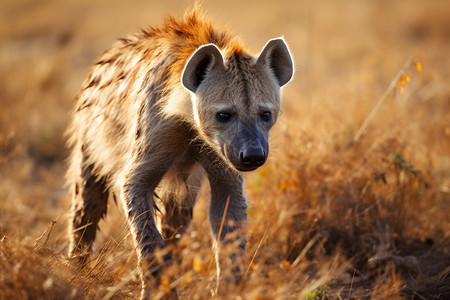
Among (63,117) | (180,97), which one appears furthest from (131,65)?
(63,117)

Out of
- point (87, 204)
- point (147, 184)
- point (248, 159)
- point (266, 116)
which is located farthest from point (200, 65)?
point (87, 204)

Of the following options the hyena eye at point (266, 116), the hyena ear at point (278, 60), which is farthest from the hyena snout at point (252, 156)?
the hyena ear at point (278, 60)

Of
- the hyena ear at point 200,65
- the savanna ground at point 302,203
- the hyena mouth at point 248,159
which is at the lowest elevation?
the savanna ground at point 302,203

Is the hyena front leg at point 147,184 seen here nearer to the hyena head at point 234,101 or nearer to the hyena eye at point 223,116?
the hyena head at point 234,101

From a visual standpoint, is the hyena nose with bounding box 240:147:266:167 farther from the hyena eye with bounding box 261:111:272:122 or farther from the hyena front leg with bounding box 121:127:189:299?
the hyena front leg with bounding box 121:127:189:299

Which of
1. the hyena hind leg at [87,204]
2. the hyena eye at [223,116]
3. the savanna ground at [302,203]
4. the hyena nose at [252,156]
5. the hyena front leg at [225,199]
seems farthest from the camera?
the hyena hind leg at [87,204]

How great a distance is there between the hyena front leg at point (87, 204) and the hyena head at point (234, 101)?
972 mm

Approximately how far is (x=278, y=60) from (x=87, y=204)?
1.45 metres

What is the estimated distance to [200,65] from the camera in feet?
9.04

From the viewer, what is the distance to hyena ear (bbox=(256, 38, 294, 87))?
2.84 m

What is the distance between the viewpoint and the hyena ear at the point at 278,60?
2.84 meters

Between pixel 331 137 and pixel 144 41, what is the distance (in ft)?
5.25

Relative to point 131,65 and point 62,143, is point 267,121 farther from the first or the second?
point 62,143

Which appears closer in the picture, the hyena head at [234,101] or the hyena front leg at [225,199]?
the hyena head at [234,101]
